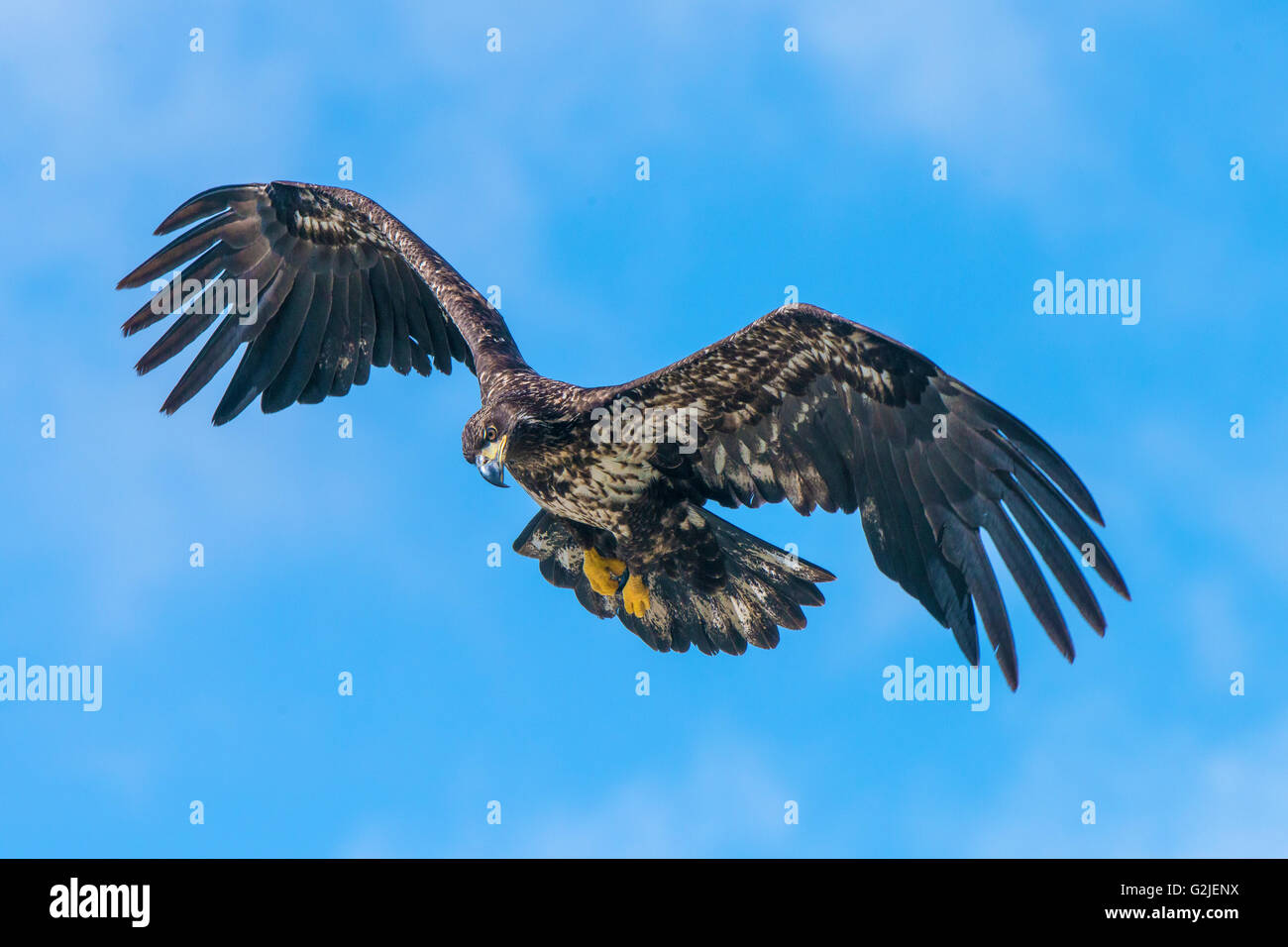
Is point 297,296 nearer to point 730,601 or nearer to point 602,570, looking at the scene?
point 602,570

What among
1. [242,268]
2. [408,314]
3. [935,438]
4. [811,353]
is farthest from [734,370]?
[242,268]

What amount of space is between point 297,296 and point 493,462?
11.0 feet

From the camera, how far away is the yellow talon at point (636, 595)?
36.8ft

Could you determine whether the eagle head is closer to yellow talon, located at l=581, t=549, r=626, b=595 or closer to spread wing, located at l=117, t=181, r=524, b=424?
yellow talon, located at l=581, t=549, r=626, b=595

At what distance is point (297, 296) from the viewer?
12.5 metres

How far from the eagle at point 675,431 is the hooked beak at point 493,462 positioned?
18 millimetres

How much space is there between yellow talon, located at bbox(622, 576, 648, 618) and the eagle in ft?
0.06

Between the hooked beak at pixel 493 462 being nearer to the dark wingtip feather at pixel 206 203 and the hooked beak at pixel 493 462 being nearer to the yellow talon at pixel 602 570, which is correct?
the yellow talon at pixel 602 570

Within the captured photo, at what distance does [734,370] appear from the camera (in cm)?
1001

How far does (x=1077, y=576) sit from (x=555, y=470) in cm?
366

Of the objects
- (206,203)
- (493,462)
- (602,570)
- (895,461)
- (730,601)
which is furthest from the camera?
(206,203)

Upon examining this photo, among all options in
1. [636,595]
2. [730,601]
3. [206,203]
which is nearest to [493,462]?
[636,595]

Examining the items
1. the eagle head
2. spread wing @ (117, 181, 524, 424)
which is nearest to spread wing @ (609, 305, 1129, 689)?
the eagle head

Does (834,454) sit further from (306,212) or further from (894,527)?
(306,212)
